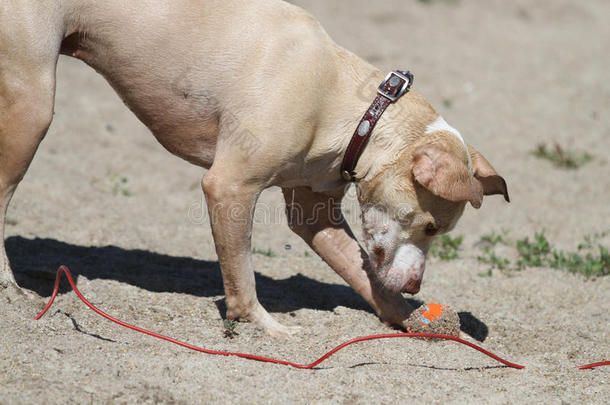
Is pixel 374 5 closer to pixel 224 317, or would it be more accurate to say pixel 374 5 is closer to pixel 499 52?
pixel 499 52

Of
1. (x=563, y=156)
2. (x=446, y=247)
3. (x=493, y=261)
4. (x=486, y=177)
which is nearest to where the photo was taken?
(x=486, y=177)

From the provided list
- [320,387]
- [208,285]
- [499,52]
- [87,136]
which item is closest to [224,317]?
[208,285]

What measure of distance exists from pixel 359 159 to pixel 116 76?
1.41 metres

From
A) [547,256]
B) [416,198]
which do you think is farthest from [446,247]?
[416,198]

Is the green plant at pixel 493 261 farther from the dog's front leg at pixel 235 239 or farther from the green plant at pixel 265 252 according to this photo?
the dog's front leg at pixel 235 239

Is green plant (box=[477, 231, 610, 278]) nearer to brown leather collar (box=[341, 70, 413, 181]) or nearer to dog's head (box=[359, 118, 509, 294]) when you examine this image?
dog's head (box=[359, 118, 509, 294])

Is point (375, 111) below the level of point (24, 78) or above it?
above

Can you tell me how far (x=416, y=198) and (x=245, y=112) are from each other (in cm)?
102

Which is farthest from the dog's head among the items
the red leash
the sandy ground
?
the sandy ground

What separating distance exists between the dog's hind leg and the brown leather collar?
1609 millimetres

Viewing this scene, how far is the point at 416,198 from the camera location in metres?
3.94

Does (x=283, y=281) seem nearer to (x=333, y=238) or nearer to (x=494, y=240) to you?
(x=333, y=238)

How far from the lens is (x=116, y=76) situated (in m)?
4.02

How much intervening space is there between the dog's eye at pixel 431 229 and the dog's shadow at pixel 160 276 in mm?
789
